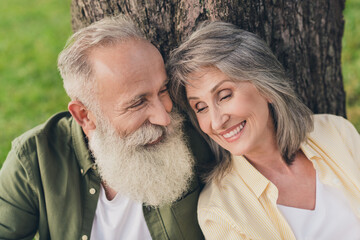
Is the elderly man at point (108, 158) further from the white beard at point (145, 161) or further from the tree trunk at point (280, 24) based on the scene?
the tree trunk at point (280, 24)

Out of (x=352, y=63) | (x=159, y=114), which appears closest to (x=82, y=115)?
(x=159, y=114)

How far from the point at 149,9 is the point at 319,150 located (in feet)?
5.85

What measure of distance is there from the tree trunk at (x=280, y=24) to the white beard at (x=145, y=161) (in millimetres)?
765

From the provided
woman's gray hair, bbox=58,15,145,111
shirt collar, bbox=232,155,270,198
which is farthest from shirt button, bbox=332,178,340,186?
woman's gray hair, bbox=58,15,145,111

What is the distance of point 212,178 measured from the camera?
334 centimetres

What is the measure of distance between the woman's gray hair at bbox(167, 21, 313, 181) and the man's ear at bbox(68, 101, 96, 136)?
0.65 metres

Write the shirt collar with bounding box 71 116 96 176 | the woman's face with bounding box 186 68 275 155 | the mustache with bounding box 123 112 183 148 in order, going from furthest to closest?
the shirt collar with bounding box 71 116 96 176, the mustache with bounding box 123 112 183 148, the woman's face with bounding box 186 68 275 155

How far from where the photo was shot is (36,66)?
6715mm

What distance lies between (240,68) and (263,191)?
976 millimetres

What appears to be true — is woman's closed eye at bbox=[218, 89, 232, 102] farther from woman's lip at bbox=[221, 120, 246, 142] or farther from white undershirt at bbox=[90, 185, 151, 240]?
white undershirt at bbox=[90, 185, 151, 240]

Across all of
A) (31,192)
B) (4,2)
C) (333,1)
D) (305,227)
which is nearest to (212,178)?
(305,227)

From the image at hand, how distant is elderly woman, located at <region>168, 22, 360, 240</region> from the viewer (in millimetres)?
2904

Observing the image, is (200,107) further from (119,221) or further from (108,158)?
(119,221)

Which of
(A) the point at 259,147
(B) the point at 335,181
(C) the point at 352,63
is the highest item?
(A) the point at 259,147
